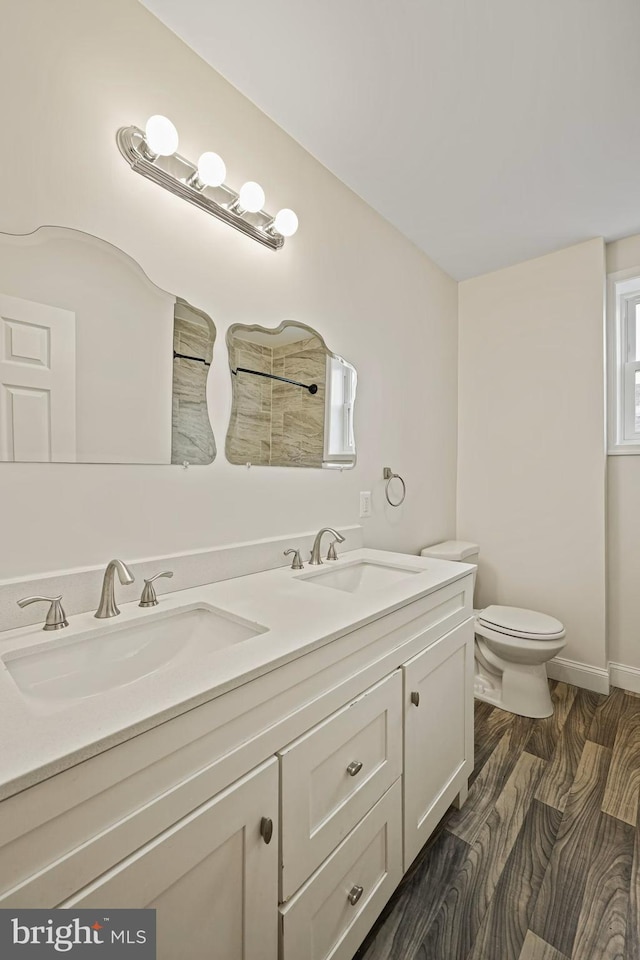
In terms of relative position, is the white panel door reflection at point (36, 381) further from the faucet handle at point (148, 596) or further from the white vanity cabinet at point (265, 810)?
the white vanity cabinet at point (265, 810)

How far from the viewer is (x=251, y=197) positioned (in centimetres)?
136

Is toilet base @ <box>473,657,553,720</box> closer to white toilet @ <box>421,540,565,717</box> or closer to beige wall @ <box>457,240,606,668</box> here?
white toilet @ <box>421,540,565,717</box>

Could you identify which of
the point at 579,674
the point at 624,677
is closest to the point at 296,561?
the point at 579,674

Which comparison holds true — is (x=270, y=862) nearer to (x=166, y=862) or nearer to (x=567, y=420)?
(x=166, y=862)

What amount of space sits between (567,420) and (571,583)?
94 centimetres

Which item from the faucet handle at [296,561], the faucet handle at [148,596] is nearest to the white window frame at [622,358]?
the faucet handle at [296,561]

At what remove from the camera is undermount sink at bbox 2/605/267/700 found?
2.68ft

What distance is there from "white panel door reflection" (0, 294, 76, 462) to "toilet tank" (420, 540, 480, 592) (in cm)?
191

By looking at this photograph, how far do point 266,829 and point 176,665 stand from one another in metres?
0.34

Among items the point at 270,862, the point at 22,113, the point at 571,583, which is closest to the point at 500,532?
the point at 571,583

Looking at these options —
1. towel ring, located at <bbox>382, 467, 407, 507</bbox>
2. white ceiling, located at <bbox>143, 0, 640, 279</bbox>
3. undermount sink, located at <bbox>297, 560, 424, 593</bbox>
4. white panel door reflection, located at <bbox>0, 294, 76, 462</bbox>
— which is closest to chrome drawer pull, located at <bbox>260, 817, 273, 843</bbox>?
undermount sink, located at <bbox>297, 560, 424, 593</bbox>

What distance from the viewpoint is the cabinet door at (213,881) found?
0.58 meters

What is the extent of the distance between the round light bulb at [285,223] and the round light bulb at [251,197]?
0.10 meters

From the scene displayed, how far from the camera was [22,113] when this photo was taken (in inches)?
37.7
